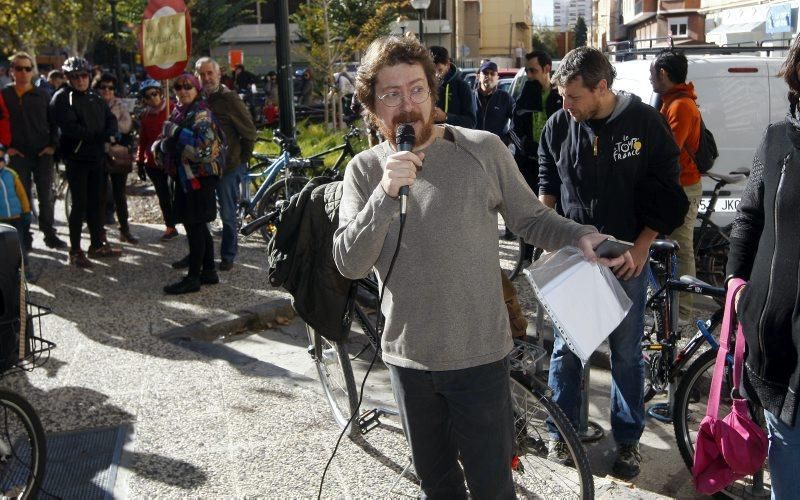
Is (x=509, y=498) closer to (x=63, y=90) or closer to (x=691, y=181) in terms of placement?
(x=691, y=181)

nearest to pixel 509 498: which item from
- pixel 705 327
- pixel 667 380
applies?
pixel 705 327

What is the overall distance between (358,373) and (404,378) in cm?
299

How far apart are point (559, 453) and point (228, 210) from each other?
17.1ft

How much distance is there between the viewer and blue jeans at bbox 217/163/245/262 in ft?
26.1

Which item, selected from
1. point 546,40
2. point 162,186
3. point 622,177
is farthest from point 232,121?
point 546,40

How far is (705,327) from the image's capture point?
407 cm

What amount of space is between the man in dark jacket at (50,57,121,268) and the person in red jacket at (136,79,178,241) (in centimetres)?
42

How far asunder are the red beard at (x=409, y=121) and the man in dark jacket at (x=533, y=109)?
5.18m

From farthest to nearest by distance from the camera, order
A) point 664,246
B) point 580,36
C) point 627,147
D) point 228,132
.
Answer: point 580,36 < point 228,132 < point 664,246 < point 627,147

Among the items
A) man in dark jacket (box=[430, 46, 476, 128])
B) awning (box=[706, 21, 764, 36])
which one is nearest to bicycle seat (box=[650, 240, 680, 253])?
man in dark jacket (box=[430, 46, 476, 128])

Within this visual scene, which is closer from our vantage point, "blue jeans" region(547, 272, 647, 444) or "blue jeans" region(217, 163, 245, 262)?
"blue jeans" region(547, 272, 647, 444)

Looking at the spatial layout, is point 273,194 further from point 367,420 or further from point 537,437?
point 537,437

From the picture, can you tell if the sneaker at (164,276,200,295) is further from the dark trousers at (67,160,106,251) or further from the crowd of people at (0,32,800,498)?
the crowd of people at (0,32,800,498)

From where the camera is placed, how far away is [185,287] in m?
7.25
